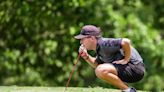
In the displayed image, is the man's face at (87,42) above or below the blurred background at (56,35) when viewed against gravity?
above

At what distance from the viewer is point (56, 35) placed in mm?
20594

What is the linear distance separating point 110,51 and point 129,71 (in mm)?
434

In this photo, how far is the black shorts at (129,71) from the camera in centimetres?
959

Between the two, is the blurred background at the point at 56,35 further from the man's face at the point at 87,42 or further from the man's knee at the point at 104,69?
the man's knee at the point at 104,69

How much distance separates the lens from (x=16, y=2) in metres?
18.3

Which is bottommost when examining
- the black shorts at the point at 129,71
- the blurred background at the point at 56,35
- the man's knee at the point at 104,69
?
the blurred background at the point at 56,35

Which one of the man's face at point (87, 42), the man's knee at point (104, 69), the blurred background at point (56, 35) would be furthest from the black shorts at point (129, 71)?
the blurred background at point (56, 35)

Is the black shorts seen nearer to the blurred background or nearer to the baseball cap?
the baseball cap

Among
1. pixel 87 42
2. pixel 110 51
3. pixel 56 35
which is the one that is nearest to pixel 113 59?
pixel 110 51

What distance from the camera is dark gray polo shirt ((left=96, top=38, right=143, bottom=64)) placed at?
30.8 feet

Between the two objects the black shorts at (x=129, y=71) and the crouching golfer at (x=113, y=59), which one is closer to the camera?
the crouching golfer at (x=113, y=59)

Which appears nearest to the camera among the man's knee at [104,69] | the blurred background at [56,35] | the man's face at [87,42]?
the man's knee at [104,69]

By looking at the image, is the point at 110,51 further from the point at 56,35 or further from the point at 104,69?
the point at 56,35

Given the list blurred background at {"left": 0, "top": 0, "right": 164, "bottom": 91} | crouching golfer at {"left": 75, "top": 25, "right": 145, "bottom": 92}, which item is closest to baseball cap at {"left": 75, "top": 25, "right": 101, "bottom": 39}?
crouching golfer at {"left": 75, "top": 25, "right": 145, "bottom": 92}
